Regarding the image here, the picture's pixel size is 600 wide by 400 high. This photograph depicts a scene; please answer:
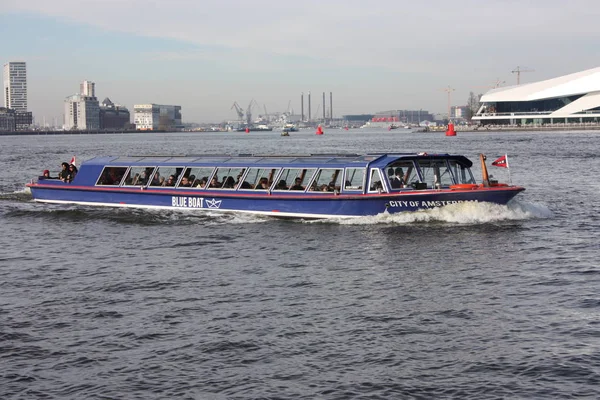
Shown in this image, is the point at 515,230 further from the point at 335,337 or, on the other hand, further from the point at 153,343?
the point at 153,343

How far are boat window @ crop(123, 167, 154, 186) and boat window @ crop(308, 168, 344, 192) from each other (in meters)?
8.83

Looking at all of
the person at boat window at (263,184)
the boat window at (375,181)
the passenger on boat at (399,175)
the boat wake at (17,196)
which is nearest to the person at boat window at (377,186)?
the boat window at (375,181)

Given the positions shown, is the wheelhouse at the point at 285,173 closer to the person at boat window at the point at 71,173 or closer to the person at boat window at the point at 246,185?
the person at boat window at the point at 246,185

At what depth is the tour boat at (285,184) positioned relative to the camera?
92.3 ft

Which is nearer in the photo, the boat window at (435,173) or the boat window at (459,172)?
the boat window at (435,173)

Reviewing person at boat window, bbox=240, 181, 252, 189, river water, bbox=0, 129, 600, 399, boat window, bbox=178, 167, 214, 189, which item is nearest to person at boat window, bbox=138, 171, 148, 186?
boat window, bbox=178, 167, 214, 189

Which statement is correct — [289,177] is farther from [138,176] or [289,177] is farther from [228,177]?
[138,176]

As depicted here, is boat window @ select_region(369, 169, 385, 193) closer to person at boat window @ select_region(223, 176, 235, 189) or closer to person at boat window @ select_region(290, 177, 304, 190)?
person at boat window @ select_region(290, 177, 304, 190)

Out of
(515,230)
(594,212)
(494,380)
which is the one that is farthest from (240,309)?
(594,212)

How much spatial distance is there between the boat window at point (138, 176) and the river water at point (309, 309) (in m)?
5.51

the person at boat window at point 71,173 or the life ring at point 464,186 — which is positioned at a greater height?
the person at boat window at point 71,173

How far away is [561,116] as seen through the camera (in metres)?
196

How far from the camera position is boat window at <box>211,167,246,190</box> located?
3241 cm

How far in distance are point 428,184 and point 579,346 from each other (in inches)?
587
